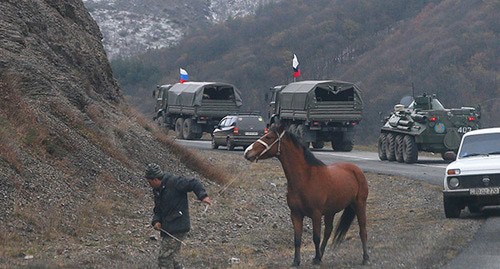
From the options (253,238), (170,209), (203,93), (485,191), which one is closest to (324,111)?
(203,93)

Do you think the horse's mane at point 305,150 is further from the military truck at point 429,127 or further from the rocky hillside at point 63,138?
the military truck at point 429,127

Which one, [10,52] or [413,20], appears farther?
[413,20]

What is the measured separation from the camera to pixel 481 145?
2022cm

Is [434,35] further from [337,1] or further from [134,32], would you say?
[134,32]

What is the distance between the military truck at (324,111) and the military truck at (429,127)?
6.36 metres

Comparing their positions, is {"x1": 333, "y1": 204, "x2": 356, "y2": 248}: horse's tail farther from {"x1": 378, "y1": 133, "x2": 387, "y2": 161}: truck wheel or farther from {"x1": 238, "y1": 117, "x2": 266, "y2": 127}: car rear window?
{"x1": 238, "y1": 117, "x2": 266, "y2": 127}: car rear window

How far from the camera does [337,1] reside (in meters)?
122

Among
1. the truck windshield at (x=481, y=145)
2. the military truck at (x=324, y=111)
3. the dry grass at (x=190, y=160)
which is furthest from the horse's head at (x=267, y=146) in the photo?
the military truck at (x=324, y=111)

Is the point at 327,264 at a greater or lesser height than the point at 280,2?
greater

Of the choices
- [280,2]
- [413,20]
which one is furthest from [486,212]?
[280,2]

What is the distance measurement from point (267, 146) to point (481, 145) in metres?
7.65

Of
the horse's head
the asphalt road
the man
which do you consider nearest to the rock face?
the horse's head

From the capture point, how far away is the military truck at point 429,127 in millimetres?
35531

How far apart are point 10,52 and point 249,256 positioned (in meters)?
7.98
